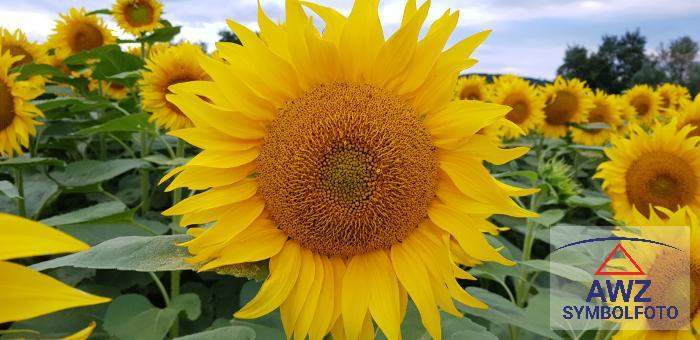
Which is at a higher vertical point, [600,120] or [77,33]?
[77,33]

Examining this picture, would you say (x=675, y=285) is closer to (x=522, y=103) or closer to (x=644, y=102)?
(x=522, y=103)

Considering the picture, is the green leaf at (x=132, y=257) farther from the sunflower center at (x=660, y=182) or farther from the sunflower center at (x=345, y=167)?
the sunflower center at (x=660, y=182)

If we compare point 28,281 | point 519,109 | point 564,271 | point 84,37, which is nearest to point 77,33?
point 84,37

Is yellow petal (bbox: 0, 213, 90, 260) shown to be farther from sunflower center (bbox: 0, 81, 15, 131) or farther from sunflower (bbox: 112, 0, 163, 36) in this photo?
sunflower (bbox: 112, 0, 163, 36)

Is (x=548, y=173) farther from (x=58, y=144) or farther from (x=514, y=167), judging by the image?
(x=58, y=144)

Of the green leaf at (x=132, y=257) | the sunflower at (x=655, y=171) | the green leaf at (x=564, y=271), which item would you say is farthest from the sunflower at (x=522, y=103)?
the green leaf at (x=132, y=257)

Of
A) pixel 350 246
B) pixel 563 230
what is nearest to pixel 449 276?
pixel 350 246
